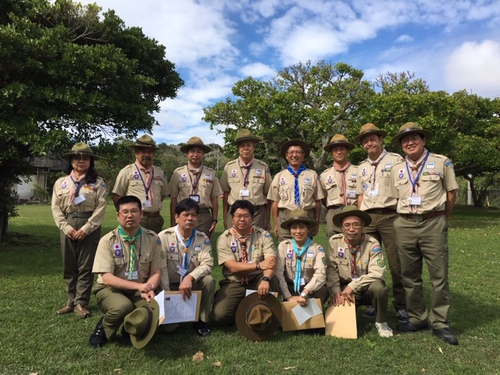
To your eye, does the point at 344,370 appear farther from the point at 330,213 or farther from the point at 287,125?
the point at 287,125

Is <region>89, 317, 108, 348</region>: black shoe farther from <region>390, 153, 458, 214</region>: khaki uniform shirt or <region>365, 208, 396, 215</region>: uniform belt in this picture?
Result: <region>390, 153, 458, 214</region>: khaki uniform shirt

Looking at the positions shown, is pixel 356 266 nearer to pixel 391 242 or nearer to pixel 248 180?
pixel 391 242

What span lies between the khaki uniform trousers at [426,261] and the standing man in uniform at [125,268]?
9.39 feet

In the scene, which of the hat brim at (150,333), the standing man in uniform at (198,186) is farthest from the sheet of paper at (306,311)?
the standing man in uniform at (198,186)

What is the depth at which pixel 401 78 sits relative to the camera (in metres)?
25.7

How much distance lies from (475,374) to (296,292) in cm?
194

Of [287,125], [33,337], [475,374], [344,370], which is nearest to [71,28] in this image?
[33,337]

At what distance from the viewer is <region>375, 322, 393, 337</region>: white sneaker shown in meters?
4.20

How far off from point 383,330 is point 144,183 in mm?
3651

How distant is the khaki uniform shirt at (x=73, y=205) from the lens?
16.2 ft

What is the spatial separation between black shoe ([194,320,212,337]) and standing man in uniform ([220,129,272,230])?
162cm

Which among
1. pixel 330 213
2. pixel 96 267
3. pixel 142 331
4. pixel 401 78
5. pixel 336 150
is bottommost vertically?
pixel 142 331

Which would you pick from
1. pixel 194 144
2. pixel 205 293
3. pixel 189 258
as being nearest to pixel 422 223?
pixel 205 293

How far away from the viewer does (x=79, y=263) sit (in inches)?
198
